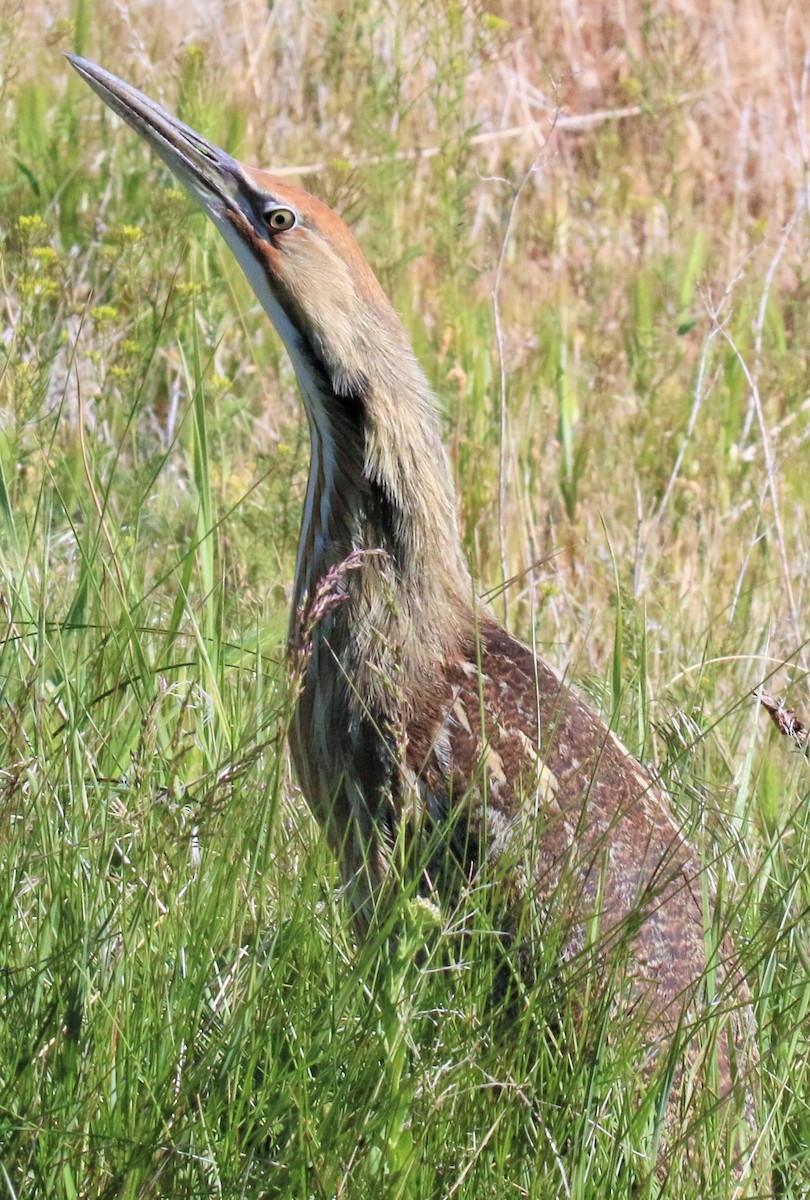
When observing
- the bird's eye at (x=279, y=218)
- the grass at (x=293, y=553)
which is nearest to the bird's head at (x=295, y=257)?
the bird's eye at (x=279, y=218)

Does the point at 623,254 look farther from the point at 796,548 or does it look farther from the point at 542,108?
the point at 796,548

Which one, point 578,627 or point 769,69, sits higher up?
point 769,69

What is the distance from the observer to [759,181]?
21.6ft

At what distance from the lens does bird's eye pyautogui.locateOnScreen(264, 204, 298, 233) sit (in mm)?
2701

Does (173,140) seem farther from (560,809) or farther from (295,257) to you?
(560,809)

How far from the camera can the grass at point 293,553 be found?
6.03 ft

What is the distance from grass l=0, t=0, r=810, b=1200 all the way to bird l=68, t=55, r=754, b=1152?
0.09 metres

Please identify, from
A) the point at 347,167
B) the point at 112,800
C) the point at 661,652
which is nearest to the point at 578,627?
the point at 661,652

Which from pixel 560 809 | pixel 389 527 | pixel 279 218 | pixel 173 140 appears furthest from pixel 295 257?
pixel 560 809

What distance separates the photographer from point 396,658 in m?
2.54

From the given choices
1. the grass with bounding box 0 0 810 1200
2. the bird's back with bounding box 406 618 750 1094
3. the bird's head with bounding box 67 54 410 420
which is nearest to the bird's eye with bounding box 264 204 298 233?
the bird's head with bounding box 67 54 410 420

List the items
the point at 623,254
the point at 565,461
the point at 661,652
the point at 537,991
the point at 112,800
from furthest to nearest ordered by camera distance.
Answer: the point at 623,254
the point at 565,461
the point at 661,652
the point at 112,800
the point at 537,991

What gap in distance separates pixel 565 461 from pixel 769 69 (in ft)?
9.82

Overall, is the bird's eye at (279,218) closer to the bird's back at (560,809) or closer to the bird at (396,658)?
the bird at (396,658)
